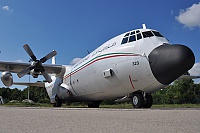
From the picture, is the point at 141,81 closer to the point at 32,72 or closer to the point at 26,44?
the point at 32,72

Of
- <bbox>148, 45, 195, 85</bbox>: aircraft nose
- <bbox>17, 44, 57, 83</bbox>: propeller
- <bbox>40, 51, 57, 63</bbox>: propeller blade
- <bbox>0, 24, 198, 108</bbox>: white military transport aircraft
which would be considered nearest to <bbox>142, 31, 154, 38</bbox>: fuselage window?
<bbox>0, 24, 198, 108</bbox>: white military transport aircraft

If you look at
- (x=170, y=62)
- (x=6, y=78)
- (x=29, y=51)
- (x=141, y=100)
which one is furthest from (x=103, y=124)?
(x=29, y=51)

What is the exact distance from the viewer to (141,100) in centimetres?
1121

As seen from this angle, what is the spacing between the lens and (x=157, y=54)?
1046cm

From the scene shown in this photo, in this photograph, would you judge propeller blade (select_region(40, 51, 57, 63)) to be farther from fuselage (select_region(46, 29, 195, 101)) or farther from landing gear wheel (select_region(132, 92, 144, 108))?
landing gear wheel (select_region(132, 92, 144, 108))

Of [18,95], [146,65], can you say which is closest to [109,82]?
[146,65]

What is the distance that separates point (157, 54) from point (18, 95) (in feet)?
260

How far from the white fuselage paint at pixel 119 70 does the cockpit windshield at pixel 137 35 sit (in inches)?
8.9

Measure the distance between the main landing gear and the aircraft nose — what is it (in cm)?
139

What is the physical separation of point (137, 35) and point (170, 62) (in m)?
2.86

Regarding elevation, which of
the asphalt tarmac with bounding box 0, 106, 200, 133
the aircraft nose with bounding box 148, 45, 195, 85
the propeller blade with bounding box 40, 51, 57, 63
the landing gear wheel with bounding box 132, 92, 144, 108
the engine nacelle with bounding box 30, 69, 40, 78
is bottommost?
the asphalt tarmac with bounding box 0, 106, 200, 133

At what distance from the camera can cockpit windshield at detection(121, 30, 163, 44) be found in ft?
39.3

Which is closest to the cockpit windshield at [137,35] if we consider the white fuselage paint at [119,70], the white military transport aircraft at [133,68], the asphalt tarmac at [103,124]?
the white military transport aircraft at [133,68]

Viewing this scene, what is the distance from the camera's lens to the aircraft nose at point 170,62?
983 centimetres
